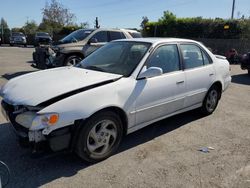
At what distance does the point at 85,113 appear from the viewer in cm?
343

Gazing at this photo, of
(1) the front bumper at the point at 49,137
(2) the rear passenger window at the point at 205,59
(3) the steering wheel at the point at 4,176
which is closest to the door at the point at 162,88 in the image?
(2) the rear passenger window at the point at 205,59

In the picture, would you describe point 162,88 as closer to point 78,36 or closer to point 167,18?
point 78,36

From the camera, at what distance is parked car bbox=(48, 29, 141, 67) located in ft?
31.8

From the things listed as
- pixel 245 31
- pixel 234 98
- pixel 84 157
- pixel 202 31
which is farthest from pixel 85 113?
pixel 202 31

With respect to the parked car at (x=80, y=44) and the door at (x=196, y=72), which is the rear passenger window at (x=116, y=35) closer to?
the parked car at (x=80, y=44)

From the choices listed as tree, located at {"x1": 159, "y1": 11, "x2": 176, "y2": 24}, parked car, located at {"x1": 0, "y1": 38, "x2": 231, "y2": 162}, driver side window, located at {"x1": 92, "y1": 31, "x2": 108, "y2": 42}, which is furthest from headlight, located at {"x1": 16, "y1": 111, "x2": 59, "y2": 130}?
tree, located at {"x1": 159, "y1": 11, "x2": 176, "y2": 24}

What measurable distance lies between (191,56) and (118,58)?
4.92ft

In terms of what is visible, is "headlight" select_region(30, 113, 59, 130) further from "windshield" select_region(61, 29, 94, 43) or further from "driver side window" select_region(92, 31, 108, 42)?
"driver side window" select_region(92, 31, 108, 42)

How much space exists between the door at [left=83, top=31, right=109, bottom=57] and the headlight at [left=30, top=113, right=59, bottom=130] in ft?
22.5

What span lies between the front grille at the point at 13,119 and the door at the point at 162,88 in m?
1.55

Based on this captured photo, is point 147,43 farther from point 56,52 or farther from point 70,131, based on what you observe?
point 56,52

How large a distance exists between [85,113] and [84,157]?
1.98 ft

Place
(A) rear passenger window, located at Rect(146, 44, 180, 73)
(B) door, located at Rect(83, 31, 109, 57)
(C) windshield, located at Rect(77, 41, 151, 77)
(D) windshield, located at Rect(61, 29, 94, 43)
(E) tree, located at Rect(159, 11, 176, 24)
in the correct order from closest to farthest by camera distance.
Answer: (C) windshield, located at Rect(77, 41, 151, 77) < (A) rear passenger window, located at Rect(146, 44, 180, 73) < (B) door, located at Rect(83, 31, 109, 57) < (D) windshield, located at Rect(61, 29, 94, 43) < (E) tree, located at Rect(159, 11, 176, 24)

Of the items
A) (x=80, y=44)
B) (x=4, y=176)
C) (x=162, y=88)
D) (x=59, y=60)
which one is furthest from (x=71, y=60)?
(x=4, y=176)
